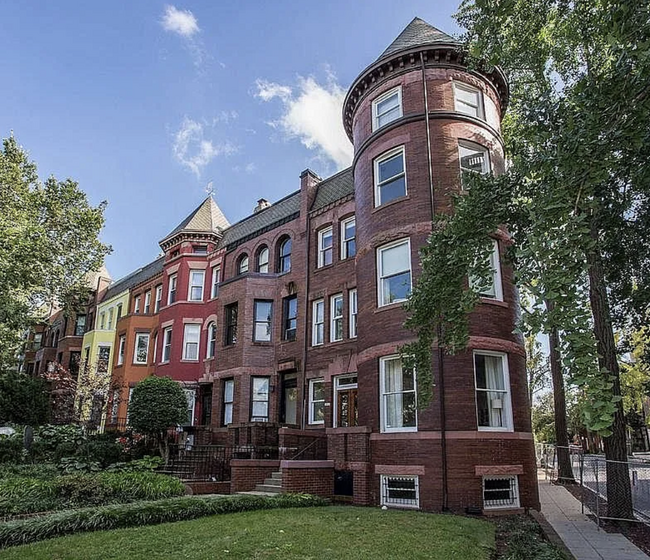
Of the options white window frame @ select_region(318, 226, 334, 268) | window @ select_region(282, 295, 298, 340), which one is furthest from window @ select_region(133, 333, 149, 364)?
white window frame @ select_region(318, 226, 334, 268)

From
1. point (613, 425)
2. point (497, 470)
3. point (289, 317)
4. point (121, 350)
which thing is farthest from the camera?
point (121, 350)

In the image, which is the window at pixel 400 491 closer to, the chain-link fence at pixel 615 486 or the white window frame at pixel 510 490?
the white window frame at pixel 510 490

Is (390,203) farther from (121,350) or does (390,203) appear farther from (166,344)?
(121,350)

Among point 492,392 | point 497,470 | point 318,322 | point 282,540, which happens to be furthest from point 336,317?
point 282,540

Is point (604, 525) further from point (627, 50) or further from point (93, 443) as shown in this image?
point (93, 443)

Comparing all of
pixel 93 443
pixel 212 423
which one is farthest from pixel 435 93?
pixel 93 443

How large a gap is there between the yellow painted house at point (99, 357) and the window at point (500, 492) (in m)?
16.9

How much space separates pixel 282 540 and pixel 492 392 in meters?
7.20

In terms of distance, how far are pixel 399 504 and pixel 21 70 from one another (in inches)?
620

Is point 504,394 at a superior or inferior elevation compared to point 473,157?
inferior

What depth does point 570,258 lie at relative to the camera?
5.60 metres

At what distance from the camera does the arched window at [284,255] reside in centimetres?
2078

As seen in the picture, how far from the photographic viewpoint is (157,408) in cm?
1719

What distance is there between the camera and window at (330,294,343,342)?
57.7 feet
